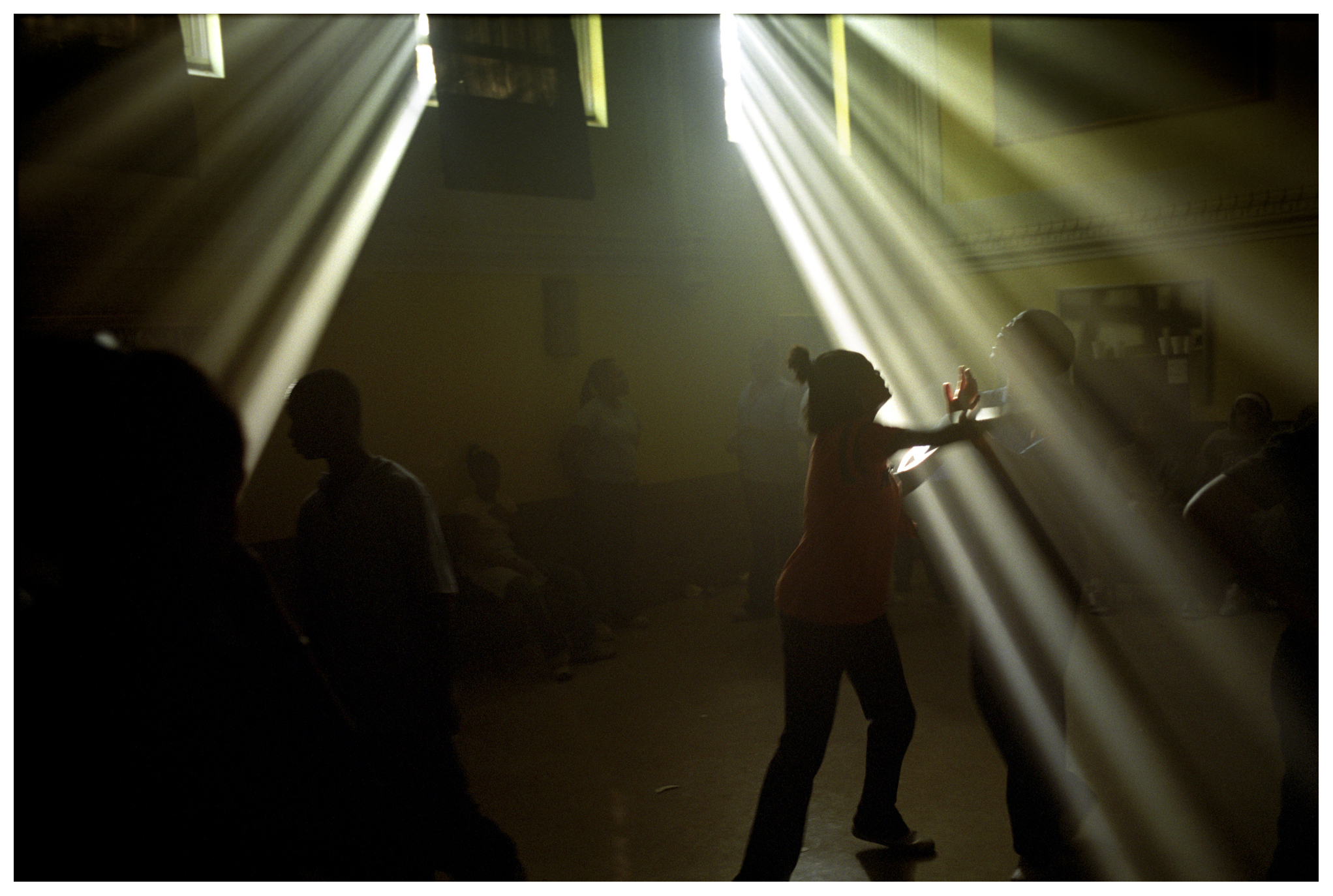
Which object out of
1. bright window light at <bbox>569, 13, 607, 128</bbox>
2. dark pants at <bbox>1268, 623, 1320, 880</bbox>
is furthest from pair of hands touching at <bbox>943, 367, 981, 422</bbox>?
bright window light at <bbox>569, 13, 607, 128</bbox>

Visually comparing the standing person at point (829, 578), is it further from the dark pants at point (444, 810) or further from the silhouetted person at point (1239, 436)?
the silhouetted person at point (1239, 436)

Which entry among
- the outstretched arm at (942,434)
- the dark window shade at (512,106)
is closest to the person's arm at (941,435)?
the outstretched arm at (942,434)

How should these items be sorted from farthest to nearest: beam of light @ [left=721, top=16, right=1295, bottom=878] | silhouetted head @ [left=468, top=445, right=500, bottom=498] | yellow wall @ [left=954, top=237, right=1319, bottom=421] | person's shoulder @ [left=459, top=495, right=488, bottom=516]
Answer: yellow wall @ [left=954, top=237, right=1319, bottom=421], silhouetted head @ [left=468, top=445, right=500, bottom=498], person's shoulder @ [left=459, top=495, right=488, bottom=516], beam of light @ [left=721, top=16, right=1295, bottom=878]

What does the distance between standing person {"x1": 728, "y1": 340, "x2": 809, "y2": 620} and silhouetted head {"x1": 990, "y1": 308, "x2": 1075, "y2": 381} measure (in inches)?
144

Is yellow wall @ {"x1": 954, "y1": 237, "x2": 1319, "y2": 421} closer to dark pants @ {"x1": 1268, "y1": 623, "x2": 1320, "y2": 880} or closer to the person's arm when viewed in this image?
the person's arm

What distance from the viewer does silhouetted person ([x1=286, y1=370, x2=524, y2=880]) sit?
2307 mm

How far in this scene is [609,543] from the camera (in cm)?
638

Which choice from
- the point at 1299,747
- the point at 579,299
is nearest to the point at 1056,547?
the point at 1299,747

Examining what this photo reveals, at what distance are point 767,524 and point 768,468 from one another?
392mm

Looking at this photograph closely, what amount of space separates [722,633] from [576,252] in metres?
3.18

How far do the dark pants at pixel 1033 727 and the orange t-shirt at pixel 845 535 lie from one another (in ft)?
1.17

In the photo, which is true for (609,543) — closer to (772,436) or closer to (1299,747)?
(772,436)

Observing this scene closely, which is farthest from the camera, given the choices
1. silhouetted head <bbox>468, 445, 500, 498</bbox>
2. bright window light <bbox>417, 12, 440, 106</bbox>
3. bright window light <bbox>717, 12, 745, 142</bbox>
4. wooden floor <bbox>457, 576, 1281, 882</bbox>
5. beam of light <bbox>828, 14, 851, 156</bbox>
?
beam of light <bbox>828, 14, 851, 156</bbox>
